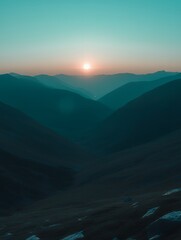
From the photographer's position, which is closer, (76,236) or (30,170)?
(76,236)

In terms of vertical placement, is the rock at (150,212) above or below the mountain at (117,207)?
above

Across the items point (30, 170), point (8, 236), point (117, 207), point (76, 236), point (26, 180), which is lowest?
point (26, 180)

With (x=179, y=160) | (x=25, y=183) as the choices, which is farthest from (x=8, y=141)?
(x=179, y=160)

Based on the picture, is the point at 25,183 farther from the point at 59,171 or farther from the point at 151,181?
the point at 151,181

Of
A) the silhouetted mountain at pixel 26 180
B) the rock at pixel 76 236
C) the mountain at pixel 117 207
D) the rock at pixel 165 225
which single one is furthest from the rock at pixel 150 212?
the silhouetted mountain at pixel 26 180

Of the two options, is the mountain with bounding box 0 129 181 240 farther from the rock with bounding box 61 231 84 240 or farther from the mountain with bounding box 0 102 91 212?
the mountain with bounding box 0 102 91 212

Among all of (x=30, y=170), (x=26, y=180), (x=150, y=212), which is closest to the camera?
(x=150, y=212)

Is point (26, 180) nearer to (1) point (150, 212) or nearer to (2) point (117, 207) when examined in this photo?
(2) point (117, 207)

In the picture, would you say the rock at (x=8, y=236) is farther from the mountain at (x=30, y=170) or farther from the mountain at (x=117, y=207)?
the mountain at (x=30, y=170)

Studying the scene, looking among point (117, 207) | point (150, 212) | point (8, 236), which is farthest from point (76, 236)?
point (8, 236)
